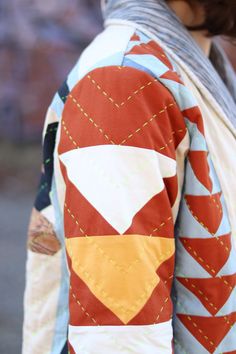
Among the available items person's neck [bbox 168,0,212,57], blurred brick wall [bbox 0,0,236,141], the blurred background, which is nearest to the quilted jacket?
person's neck [bbox 168,0,212,57]

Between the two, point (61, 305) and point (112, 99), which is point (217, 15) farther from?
point (61, 305)

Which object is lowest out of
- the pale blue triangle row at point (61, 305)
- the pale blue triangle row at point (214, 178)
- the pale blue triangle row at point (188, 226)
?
the pale blue triangle row at point (61, 305)

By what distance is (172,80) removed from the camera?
1.10 meters

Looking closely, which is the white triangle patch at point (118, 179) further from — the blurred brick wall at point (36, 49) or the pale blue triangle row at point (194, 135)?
the blurred brick wall at point (36, 49)

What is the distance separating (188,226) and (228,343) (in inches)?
8.1

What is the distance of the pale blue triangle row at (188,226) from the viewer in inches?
43.1

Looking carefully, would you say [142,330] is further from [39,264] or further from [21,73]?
[21,73]

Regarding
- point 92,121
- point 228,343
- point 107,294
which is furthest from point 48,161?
point 228,343

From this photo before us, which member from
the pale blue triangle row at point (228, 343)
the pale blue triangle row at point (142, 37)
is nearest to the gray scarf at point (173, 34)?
the pale blue triangle row at point (142, 37)

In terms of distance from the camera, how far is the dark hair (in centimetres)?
129

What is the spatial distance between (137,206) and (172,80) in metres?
0.22

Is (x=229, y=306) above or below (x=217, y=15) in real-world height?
below

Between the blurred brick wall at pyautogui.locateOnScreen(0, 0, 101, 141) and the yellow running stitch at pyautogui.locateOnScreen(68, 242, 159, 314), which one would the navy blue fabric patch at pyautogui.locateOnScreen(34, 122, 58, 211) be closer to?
the yellow running stitch at pyautogui.locateOnScreen(68, 242, 159, 314)

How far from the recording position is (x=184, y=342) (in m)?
1.14
